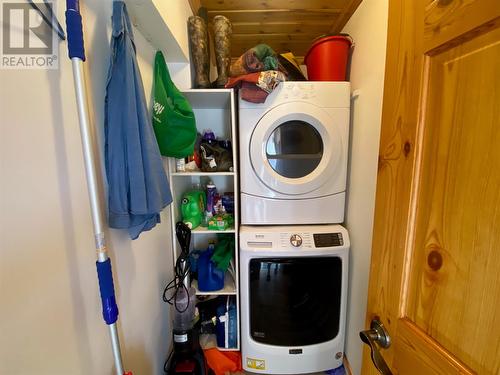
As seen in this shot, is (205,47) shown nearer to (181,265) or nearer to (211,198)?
(211,198)

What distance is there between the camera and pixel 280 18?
1.53 m

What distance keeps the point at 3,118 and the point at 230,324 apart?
1582mm

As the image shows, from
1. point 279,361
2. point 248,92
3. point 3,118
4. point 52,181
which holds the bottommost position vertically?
point 279,361

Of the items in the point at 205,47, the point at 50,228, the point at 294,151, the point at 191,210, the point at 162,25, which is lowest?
the point at 191,210

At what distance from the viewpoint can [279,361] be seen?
141 centimetres

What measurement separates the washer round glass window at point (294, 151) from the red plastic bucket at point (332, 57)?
36 cm

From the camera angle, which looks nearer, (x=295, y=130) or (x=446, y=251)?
(x=446, y=251)

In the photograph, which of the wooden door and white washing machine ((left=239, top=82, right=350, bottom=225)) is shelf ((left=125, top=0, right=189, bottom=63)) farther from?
the wooden door

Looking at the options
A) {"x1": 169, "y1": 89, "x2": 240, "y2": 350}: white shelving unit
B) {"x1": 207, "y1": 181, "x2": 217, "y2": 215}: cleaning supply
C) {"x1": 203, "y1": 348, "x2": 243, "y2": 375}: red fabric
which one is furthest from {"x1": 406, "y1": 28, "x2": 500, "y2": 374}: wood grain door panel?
{"x1": 203, "y1": 348, "x2": 243, "y2": 375}: red fabric

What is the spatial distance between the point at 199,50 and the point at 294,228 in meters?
1.23

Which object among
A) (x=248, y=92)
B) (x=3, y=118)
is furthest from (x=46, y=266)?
(x=248, y=92)

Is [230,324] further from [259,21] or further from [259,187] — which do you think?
[259,21]

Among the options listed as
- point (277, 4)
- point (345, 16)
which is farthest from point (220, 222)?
point (345, 16)

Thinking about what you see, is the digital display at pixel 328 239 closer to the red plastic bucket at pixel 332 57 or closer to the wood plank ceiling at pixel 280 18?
the red plastic bucket at pixel 332 57
